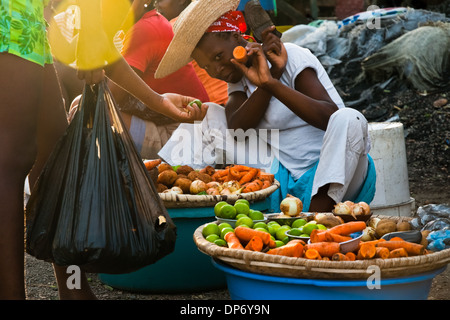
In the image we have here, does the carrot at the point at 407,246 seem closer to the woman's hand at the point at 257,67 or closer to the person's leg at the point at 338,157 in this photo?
the person's leg at the point at 338,157

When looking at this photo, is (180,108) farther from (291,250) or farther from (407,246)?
(407,246)

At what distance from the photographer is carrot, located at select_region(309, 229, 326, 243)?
200 cm

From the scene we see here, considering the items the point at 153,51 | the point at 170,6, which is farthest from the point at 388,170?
the point at 170,6

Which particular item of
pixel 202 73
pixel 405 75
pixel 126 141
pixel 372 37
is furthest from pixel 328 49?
pixel 126 141

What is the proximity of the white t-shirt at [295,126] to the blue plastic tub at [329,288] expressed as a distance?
4.08 feet

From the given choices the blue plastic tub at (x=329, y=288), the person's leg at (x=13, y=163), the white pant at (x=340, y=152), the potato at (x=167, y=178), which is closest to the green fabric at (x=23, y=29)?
the person's leg at (x=13, y=163)

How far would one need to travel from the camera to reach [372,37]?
24.5 ft

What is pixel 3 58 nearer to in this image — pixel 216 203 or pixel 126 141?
pixel 126 141

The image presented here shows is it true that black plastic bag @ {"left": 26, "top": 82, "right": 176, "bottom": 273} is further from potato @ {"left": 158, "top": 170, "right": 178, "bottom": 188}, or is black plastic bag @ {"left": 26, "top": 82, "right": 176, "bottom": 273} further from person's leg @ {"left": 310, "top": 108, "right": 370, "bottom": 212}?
person's leg @ {"left": 310, "top": 108, "right": 370, "bottom": 212}

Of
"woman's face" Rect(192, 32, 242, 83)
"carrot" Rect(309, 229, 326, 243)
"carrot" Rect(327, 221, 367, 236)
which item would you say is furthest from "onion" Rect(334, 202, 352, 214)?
"woman's face" Rect(192, 32, 242, 83)

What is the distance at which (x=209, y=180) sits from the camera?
2961mm

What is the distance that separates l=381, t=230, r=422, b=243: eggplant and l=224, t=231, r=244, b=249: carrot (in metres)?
0.55

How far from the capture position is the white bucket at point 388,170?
359 centimetres

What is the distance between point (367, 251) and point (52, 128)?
4.03 ft
